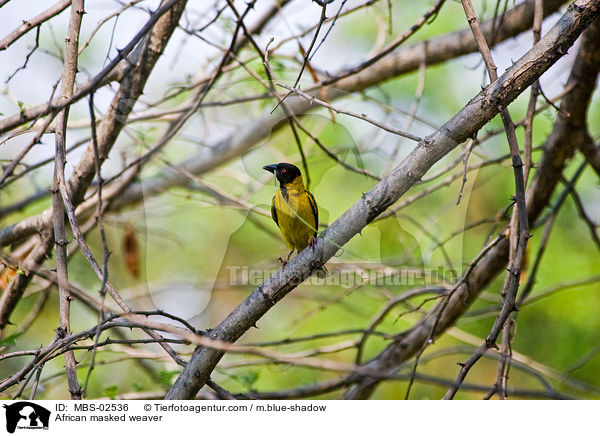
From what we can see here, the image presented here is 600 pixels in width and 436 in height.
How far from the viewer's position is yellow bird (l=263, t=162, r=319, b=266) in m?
2.57

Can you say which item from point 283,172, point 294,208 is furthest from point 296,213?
point 283,172

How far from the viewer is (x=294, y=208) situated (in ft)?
8.77

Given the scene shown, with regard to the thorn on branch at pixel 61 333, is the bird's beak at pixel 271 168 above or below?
above

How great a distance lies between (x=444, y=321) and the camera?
Result: 3.56 metres

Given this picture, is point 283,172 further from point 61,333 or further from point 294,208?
point 61,333
